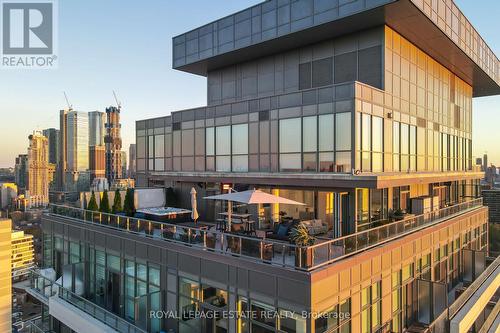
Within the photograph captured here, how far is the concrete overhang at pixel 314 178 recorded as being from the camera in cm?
1458

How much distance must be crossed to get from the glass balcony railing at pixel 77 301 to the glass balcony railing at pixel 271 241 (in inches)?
156

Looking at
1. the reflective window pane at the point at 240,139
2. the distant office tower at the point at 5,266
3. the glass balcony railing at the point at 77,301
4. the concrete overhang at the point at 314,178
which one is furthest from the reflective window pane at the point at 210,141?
the distant office tower at the point at 5,266

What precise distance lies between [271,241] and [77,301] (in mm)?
13354

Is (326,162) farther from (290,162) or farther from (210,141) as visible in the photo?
(210,141)

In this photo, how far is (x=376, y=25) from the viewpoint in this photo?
17.1 m

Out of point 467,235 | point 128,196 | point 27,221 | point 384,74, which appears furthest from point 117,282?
point 27,221

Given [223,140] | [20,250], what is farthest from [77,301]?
[20,250]

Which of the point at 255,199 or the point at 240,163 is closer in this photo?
the point at 255,199

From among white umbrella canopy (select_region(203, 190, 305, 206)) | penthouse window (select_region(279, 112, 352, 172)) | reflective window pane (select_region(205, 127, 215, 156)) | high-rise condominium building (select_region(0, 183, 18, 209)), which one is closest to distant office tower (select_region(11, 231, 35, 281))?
high-rise condominium building (select_region(0, 183, 18, 209))

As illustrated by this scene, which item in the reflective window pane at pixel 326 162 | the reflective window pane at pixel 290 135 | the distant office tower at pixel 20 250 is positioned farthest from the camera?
the distant office tower at pixel 20 250

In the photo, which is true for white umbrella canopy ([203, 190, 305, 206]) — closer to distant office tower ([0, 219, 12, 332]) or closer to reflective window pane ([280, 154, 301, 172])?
Result: reflective window pane ([280, 154, 301, 172])

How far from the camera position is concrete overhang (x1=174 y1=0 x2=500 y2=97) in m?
15.9

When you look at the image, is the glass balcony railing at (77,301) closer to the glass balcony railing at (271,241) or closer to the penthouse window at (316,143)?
the glass balcony railing at (271,241)

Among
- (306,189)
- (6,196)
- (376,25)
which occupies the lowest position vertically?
(6,196)
